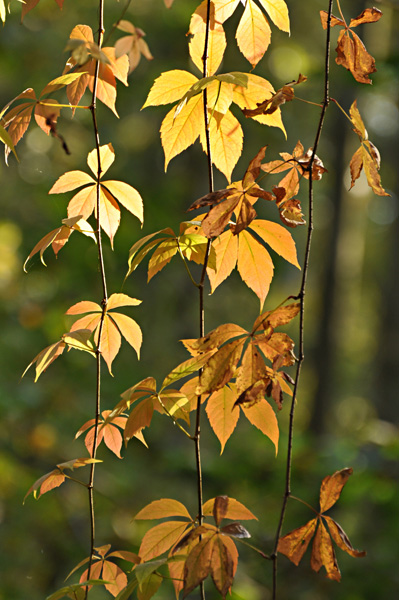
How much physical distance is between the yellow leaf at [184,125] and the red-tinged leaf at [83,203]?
13 cm

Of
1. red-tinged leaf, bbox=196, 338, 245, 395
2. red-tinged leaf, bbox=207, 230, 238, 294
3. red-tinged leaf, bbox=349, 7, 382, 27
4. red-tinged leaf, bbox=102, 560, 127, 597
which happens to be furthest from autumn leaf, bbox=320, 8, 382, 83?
red-tinged leaf, bbox=102, 560, 127, 597

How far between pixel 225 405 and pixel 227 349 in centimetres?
13

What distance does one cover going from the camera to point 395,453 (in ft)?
9.88

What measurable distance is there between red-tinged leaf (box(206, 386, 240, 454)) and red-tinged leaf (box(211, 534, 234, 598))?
0.44 feet

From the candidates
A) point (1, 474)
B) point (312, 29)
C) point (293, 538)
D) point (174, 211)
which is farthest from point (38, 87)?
point (293, 538)

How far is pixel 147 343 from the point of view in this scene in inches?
220

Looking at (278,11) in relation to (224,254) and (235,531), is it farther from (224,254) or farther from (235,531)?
(235,531)

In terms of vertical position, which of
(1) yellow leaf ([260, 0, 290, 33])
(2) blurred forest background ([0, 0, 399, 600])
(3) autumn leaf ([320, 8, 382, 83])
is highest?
(1) yellow leaf ([260, 0, 290, 33])

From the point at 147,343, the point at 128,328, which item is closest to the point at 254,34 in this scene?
the point at 128,328

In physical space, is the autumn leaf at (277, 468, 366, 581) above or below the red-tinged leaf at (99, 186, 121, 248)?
below

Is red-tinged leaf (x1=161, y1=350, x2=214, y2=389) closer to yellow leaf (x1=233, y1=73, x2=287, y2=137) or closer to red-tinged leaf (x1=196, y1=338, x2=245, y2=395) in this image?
red-tinged leaf (x1=196, y1=338, x2=245, y2=395)

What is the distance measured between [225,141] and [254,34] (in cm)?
13

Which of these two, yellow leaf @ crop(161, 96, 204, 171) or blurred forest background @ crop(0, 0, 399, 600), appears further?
blurred forest background @ crop(0, 0, 399, 600)

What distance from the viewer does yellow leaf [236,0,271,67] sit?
73 centimetres
